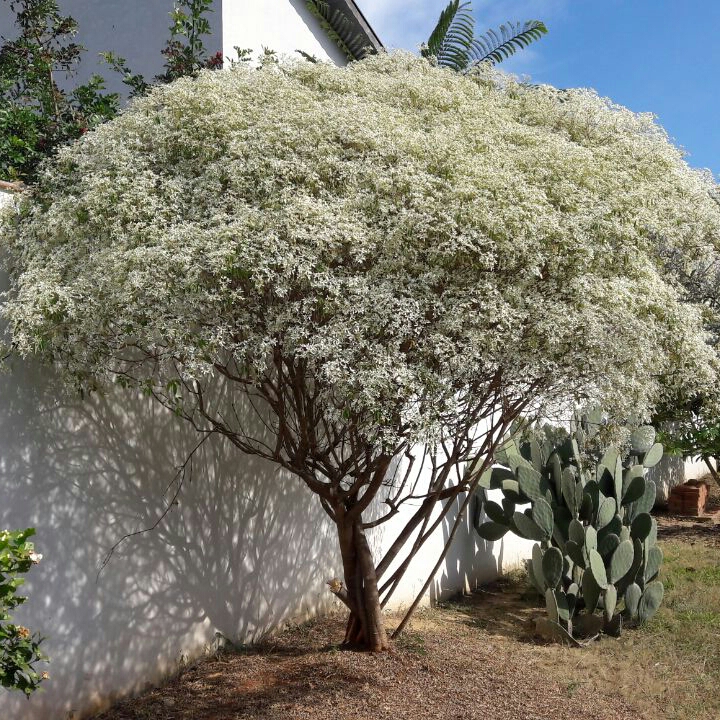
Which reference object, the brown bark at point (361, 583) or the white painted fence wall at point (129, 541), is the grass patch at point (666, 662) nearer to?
the brown bark at point (361, 583)

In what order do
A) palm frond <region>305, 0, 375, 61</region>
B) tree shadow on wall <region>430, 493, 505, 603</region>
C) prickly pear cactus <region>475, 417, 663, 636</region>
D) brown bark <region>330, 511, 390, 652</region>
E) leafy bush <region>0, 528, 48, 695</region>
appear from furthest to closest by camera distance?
palm frond <region>305, 0, 375, 61</region> → tree shadow on wall <region>430, 493, 505, 603</region> → prickly pear cactus <region>475, 417, 663, 636</region> → brown bark <region>330, 511, 390, 652</region> → leafy bush <region>0, 528, 48, 695</region>

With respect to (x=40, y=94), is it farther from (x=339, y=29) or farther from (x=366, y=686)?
(x=366, y=686)

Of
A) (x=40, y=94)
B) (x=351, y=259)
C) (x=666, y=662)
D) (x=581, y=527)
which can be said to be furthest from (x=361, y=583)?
(x=40, y=94)

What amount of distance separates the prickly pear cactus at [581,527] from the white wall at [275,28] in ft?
15.1

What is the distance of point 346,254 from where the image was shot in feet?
14.3

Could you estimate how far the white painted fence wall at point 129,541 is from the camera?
467 cm

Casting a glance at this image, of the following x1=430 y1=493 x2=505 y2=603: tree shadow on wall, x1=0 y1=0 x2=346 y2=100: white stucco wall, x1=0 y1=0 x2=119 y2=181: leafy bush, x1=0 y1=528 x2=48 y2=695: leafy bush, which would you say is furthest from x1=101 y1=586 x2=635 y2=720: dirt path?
x1=0 y1=0 x2=346 y2=100: white stucco wall

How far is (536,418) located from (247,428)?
2.21m

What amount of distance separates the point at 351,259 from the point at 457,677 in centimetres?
303

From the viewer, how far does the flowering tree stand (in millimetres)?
4188

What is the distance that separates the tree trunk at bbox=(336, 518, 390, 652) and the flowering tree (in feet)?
1.43

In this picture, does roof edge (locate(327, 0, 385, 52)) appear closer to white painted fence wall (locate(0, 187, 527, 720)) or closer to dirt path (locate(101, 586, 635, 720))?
white painted fence wall (locate(0, 187, 527, 720))

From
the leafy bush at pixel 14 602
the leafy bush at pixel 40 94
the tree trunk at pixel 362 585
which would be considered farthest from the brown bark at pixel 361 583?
the leafy bush at pixel 40 94

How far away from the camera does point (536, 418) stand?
5277mm
